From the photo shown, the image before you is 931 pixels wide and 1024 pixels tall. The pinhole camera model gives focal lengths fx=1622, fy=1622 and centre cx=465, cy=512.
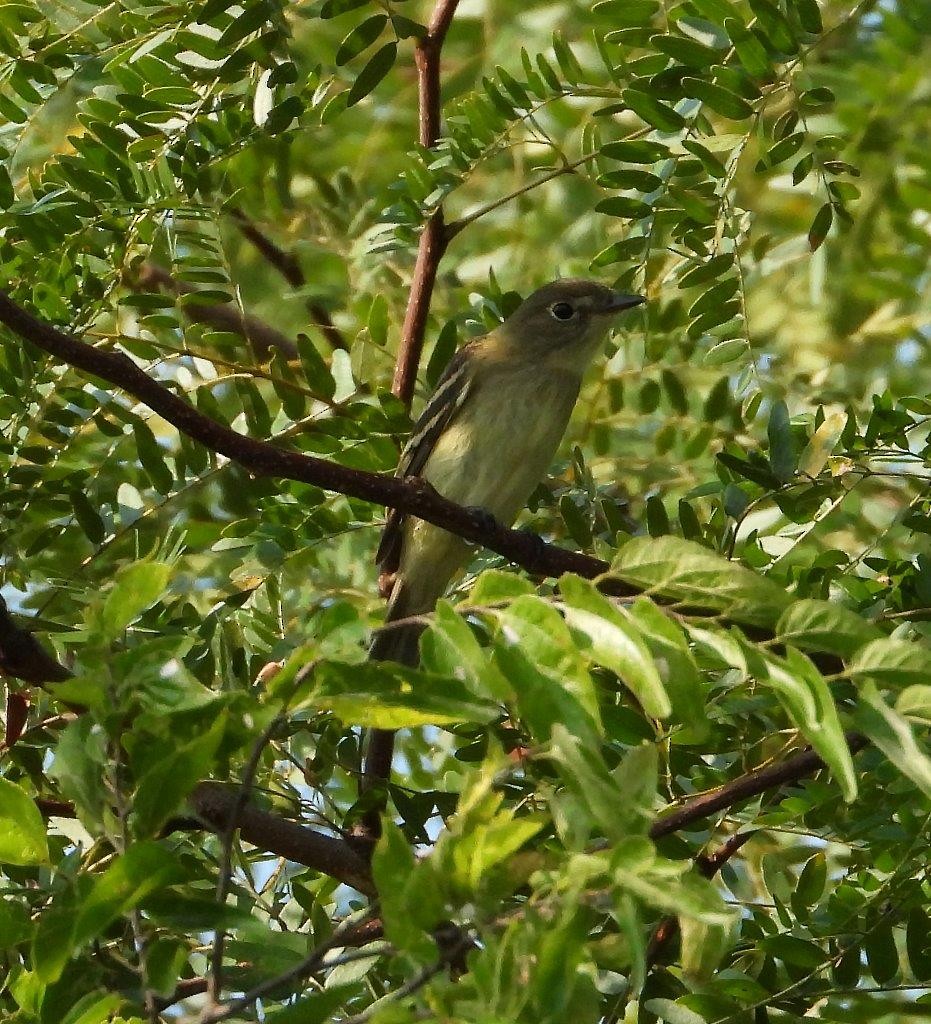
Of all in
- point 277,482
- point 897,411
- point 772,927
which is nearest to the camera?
point 772,927

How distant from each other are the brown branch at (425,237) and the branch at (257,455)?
3.13 ft

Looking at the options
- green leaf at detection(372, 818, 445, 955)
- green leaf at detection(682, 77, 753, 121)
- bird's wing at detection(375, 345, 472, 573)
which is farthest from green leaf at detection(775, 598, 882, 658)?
bird's wing at detection(375, 345, 472, 573)

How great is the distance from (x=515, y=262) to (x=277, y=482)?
169 centimetres

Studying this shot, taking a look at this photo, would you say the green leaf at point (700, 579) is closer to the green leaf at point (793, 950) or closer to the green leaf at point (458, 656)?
the green leaf at point (458, 656)

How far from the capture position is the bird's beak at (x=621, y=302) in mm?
4523

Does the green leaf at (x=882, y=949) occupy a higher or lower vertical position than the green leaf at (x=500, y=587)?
lower

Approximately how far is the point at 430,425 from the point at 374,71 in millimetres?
1562

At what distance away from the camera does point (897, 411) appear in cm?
336

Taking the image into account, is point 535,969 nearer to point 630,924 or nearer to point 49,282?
point 630,924

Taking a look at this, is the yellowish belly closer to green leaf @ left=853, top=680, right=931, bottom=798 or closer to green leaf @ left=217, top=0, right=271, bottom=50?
green leaf @ left=217, top=0, right=271, bottom=50

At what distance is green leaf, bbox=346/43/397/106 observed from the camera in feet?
11.8

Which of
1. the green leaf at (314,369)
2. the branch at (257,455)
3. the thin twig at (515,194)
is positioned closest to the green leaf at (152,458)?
the green leaf at (314,369)

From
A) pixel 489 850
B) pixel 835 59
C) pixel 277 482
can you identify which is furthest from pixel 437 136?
pixel 489 850

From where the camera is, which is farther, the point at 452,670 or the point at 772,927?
the point at 772,927
